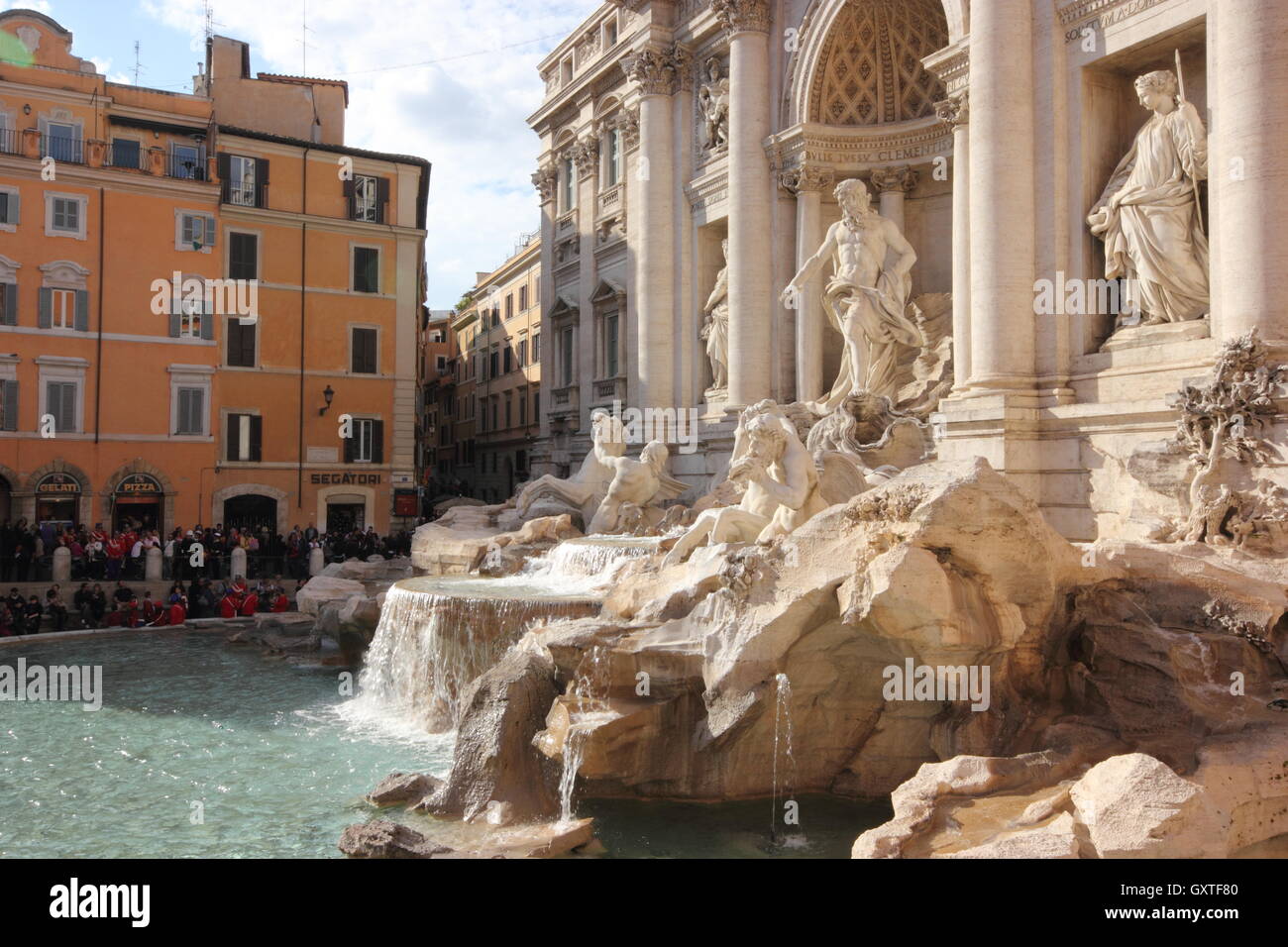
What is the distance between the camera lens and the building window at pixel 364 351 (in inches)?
1236

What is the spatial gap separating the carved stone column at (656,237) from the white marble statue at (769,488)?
39.3 ft

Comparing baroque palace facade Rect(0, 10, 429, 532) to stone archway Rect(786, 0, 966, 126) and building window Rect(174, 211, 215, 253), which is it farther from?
stone archway Rect(786, 0, 966, 126)

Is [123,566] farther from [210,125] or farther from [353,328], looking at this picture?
[210,125]

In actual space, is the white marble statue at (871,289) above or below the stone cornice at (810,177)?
below

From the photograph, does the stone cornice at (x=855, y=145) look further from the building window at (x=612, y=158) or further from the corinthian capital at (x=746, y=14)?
the building window at (x=612, y=158)

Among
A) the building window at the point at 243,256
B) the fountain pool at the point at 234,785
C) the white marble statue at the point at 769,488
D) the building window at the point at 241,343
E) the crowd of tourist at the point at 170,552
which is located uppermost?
the building window at the point at 243,256

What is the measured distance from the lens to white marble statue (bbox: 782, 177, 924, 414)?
56.7ft

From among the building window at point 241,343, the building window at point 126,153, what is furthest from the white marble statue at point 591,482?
the building window at point 126,153

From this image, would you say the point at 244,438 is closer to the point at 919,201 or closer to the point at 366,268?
the point at 366,268

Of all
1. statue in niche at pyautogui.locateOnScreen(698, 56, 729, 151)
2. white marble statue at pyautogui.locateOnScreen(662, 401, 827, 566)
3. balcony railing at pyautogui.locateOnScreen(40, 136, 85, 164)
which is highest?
balcony railing at pyautogui.locateOnScreen(40, 136, 85, 164)

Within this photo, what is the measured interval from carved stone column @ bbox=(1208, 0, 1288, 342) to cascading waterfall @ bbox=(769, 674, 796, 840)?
6692 millimetres

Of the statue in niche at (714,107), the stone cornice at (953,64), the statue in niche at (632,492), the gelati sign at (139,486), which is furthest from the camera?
the gelati sign at (139,486)

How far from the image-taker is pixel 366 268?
31.6 meters

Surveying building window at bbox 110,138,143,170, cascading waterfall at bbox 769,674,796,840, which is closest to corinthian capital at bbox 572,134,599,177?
building window at bbox 110,138,143,170
